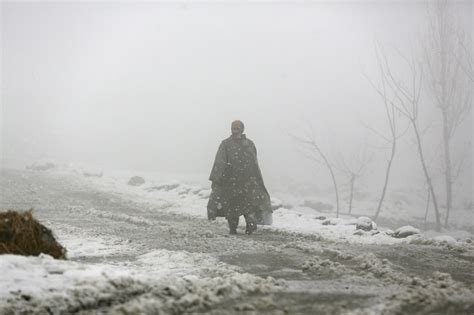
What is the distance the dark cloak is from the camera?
31.6ft

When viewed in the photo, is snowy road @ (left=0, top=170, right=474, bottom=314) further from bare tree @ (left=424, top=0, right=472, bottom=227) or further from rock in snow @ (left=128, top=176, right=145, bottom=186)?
bare tree @ (left=424, top=0, right=472, bottom=227)

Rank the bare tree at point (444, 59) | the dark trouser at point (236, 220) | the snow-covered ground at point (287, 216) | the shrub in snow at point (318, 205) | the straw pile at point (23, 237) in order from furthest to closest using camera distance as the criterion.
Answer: the shrub in snow at point (318, 205) < the bare tree at point (444, 59) < the dark trouser at point (236, 220) < the snow-covered ground at point (287, 216) < the straw pile at point (23, 237)

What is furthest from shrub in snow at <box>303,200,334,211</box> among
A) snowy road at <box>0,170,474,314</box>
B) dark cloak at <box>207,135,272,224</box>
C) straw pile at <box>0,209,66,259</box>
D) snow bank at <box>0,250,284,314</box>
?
straw pile at <box>0,209,66,259</box>

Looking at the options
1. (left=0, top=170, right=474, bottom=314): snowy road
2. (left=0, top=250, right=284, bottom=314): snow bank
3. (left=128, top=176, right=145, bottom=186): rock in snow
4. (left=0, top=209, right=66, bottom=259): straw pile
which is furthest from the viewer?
(left=128, top=176, right=145, bottom=186): rock in snow

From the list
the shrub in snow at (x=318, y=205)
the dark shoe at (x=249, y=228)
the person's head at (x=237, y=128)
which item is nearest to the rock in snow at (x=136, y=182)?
the shrub in snow at (x=318, y=205)

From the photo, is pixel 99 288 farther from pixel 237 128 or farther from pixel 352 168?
pixel 352 168

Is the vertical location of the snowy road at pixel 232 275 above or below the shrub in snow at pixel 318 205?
above

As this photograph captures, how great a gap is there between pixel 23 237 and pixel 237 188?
5.09m

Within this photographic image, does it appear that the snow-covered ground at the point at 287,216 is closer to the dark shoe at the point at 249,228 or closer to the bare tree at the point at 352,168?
the dark shoe at the point at 249,228

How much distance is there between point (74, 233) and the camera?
9.61m

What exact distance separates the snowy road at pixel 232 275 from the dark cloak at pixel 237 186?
49cm

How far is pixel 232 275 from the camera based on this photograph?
215 inches

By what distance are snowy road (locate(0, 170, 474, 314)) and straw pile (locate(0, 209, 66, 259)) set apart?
394 millimetres

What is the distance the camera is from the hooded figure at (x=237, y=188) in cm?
962
